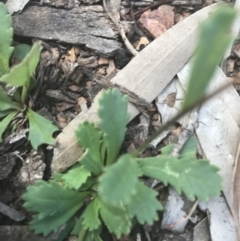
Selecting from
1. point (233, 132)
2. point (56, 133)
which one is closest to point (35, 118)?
point (56, 133)

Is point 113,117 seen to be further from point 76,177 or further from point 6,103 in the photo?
point 6,103

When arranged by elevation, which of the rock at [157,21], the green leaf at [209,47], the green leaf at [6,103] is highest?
the green leaf at [209,47]

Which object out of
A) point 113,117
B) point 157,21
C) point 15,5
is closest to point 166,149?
point 113,117

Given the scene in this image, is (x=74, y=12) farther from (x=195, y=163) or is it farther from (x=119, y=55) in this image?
(x=195, y=163)

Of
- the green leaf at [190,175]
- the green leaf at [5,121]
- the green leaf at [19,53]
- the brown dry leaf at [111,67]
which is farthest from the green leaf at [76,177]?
the green leaf at [19,53]

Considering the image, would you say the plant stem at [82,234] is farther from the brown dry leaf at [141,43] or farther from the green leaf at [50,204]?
the brown dry leaf at [141,43]
